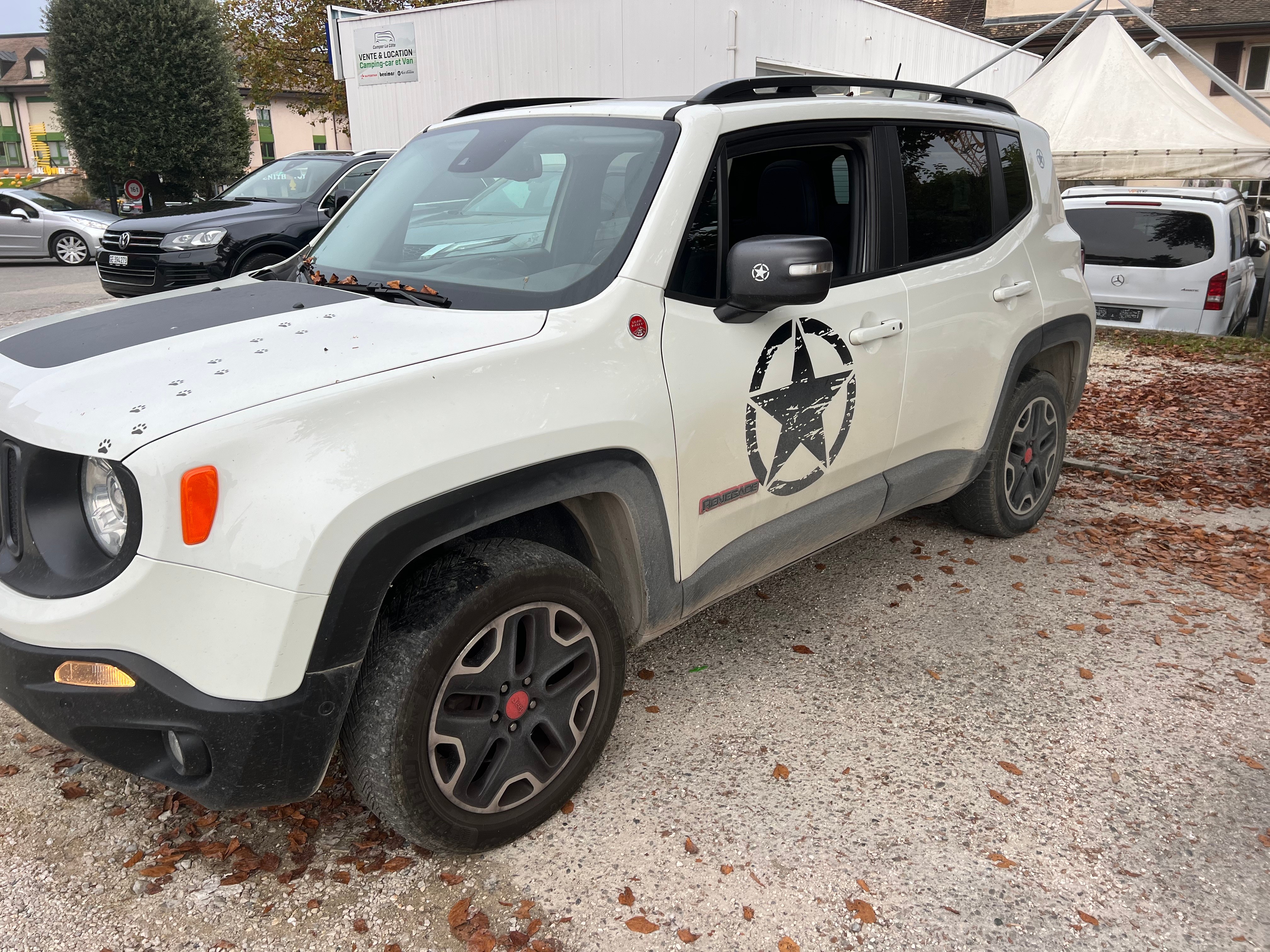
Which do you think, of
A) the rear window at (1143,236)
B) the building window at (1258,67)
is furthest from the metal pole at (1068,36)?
the building window at (1258,67)

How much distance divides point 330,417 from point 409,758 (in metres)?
0.83

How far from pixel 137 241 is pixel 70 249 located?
1026cm

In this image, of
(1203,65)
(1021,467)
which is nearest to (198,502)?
(1021,467)

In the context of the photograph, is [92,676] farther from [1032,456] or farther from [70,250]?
[70,250]

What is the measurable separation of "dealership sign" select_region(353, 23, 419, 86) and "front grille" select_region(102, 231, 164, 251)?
7.54 m

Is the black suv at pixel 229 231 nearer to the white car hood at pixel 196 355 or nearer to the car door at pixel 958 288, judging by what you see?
the car door at pixel 958 288

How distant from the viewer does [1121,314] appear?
10.6 metres

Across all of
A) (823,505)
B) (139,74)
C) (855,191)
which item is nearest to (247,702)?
(823,505)

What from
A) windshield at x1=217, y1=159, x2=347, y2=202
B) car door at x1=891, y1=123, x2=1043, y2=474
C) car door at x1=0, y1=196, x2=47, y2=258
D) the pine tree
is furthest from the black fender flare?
the pine tree

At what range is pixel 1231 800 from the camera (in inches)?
116

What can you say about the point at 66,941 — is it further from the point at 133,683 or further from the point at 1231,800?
the point at 1231,800

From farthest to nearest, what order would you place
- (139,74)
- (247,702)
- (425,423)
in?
(139,74)
(425,423)
(247,702)

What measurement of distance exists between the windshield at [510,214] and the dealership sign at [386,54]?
47.4 ft

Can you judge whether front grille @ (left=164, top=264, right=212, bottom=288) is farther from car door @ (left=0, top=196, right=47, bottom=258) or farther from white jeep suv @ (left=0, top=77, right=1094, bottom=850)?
car door @ (left=0, top=196, right=47, bottom=258)
